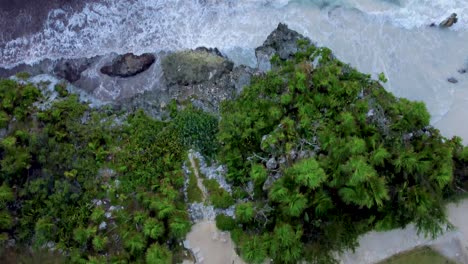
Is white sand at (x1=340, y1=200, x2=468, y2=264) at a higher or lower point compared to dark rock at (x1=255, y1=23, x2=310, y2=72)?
lower

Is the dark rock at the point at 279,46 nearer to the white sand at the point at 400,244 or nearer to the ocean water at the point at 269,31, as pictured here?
the ocean water at the point at 269,31

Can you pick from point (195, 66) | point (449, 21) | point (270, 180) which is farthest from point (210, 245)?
point (449, 21)

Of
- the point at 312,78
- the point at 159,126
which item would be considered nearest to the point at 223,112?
the point at 159,126

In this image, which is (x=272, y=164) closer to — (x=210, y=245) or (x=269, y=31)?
(x=210, y=245)

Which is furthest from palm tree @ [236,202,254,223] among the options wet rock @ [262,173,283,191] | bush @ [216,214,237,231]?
wet rock @ [262,173,283,191]

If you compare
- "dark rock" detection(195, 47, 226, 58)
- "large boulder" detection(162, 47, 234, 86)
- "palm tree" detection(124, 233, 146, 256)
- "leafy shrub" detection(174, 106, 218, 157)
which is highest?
"dark rock" detection(195, 47, 226, 58)

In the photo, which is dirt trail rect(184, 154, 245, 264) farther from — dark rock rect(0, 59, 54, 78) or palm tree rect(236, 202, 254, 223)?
dark rock rect(0, 59, 54, 78)
